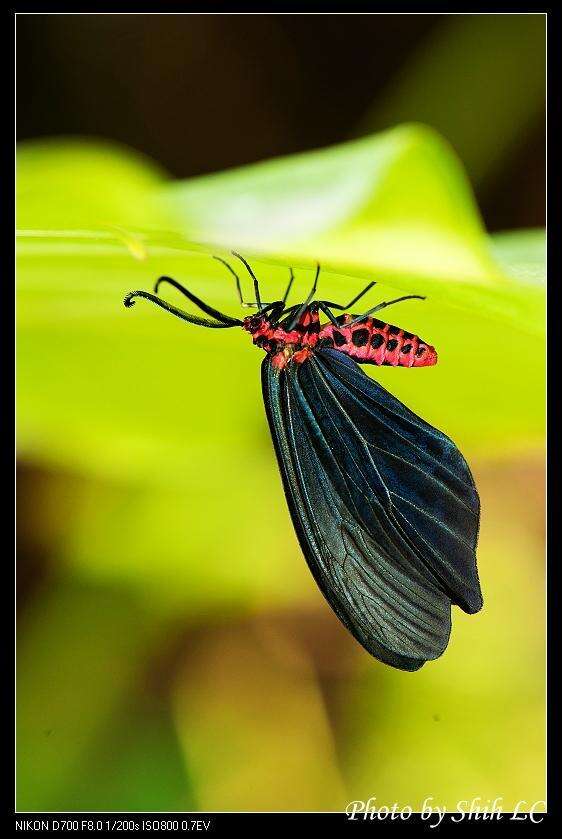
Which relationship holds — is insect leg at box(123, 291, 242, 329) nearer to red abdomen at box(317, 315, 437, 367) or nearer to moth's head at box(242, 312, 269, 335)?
moth's head at box(242, 312, 269, 335)

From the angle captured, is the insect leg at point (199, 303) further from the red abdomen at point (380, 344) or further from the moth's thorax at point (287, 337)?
the red abdomen at point (380, 344)

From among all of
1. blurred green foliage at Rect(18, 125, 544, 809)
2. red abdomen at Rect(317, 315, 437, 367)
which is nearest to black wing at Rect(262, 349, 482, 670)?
red abdomen at Rect(317, 315, 437, 367)

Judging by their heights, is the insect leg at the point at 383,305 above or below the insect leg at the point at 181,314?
below

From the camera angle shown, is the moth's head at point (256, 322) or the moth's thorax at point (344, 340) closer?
the moth's thorax at point (344, 340)

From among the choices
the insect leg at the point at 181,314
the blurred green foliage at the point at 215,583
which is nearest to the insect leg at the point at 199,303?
the insect leg at the point at 181,314

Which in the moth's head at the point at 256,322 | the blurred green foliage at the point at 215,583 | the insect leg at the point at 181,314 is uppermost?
the insect leg at the point at 181,314

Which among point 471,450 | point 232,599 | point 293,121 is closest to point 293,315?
point 471,450
